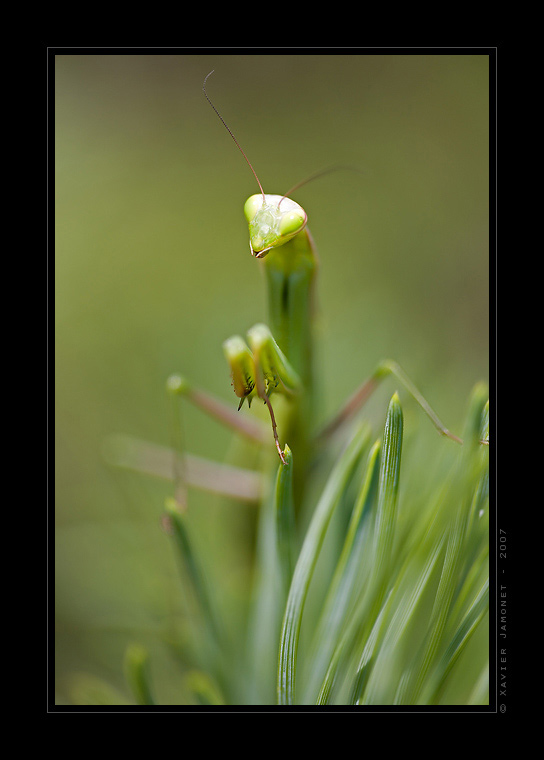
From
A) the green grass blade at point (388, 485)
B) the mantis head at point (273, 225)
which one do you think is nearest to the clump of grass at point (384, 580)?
the green grass blade at point (388, 485)

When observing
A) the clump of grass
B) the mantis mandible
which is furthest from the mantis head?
the clump of grass

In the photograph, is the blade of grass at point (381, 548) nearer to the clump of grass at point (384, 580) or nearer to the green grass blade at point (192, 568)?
the clump of grass at point (384, 580)

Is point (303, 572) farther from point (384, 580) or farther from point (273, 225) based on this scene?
point (273, 225)

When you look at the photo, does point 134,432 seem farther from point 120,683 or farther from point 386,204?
point 386,204

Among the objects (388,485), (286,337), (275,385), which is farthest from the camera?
(286,337)

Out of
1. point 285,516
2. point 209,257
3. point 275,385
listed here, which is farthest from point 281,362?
point 209,257

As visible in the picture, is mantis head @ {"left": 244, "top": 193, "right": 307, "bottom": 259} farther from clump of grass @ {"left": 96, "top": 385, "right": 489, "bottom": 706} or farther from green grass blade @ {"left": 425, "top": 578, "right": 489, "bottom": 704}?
green grass blade @ {"left": 425, "top": 578, "right": 489, "bottom": 704}
